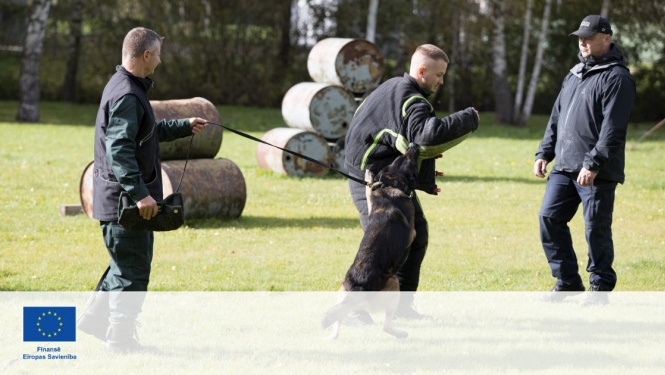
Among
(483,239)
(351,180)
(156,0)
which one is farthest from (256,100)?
(351,180)

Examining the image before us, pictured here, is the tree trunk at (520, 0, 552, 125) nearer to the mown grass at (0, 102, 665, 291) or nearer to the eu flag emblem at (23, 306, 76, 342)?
the mown grass at (0, 102, 665, 291)

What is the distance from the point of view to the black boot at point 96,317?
540 cm

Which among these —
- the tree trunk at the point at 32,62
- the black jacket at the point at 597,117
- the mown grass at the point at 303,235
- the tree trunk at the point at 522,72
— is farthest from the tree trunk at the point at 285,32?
the black jacket at the point at 597,117

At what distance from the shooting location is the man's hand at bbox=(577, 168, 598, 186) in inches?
258

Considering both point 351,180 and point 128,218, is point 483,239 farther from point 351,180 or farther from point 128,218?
point 128,218

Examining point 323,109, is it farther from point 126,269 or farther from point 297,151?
point 126,269

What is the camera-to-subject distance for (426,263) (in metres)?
8.60

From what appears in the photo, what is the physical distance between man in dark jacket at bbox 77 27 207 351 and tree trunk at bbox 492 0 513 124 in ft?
69.8

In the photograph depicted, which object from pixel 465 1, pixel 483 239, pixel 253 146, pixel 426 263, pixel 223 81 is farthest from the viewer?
pixel 223 81

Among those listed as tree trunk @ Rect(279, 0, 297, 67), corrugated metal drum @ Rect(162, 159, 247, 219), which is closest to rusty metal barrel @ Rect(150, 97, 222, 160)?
corrugated metal drum @ Rect(162, 159, 247, 219)

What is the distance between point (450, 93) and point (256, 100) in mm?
6386

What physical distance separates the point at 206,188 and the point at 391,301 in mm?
4956

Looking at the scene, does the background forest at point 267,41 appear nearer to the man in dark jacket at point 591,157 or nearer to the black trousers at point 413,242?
the man in dark jacket at point 591,157

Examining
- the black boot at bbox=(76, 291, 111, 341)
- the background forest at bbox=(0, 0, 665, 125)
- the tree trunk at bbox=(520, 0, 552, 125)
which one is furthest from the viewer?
the background forest at bbox=(0, 0, 665, 125)
